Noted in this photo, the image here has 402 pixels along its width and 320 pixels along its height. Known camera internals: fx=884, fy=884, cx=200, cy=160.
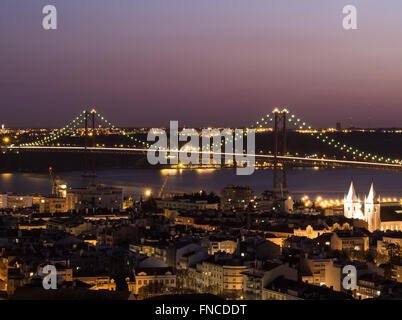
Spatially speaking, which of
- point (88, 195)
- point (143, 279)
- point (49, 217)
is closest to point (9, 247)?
point (143, 279)

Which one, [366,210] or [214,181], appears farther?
[214,181]

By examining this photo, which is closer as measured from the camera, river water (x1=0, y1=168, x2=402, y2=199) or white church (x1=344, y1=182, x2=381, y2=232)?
white church (x1=344, y1=182, x2=381, y2=232)

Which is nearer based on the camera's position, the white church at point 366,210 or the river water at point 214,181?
the white church at point 366,210

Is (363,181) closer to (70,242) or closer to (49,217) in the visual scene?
(49,217)
